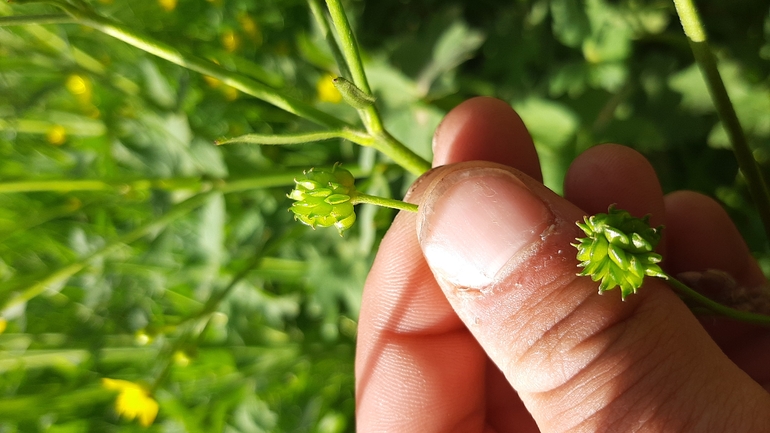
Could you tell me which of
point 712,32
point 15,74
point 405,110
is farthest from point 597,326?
point 15,74

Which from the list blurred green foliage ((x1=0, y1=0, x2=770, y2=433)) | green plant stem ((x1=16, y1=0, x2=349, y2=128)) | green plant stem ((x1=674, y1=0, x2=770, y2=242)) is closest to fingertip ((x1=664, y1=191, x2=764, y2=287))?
blurred green foliage ((x1=0, y1=0, x2=770, y2=433))

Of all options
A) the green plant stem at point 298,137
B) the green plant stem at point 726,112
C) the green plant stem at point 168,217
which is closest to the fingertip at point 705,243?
the green plant stem at point 726,112

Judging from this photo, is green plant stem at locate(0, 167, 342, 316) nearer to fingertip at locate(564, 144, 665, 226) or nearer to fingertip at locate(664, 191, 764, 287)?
fingertip at locate(564, 144, 665, 226)

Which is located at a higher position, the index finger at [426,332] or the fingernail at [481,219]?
the fingernail at [481,219]

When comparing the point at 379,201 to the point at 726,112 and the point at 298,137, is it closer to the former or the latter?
the point at 298,137

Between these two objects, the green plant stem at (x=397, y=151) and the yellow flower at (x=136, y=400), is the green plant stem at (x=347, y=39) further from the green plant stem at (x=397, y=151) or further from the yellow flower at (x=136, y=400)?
the yellow flower at (x=136, y=400)

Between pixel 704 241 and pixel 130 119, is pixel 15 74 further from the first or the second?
pixel 704 241
